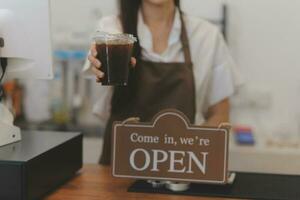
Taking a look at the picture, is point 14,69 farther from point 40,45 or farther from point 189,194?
point 189,194

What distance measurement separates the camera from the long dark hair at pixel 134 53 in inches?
78.5

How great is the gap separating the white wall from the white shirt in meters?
0.74

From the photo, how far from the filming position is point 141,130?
147cm

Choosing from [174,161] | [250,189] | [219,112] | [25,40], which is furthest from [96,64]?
[219,112]

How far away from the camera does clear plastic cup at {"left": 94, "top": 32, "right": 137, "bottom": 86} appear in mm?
1393

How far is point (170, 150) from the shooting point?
145 cm

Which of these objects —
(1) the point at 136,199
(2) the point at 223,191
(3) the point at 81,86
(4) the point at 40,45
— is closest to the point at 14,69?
(4) the point at 40,45

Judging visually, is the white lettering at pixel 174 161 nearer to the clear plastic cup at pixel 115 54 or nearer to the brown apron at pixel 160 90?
the clear plastic cup at pixel 115 54

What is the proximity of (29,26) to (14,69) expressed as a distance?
0.15 metres

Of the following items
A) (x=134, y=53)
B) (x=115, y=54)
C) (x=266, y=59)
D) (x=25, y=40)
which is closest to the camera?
(x=115, y=54)

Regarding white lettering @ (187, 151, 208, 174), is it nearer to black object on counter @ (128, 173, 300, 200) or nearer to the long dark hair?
black object on counter @ (128, 173, 300, 200)

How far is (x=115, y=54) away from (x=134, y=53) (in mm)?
597

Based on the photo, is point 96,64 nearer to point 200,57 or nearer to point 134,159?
point 134,159

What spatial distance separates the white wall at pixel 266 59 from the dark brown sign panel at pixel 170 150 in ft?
4.76
